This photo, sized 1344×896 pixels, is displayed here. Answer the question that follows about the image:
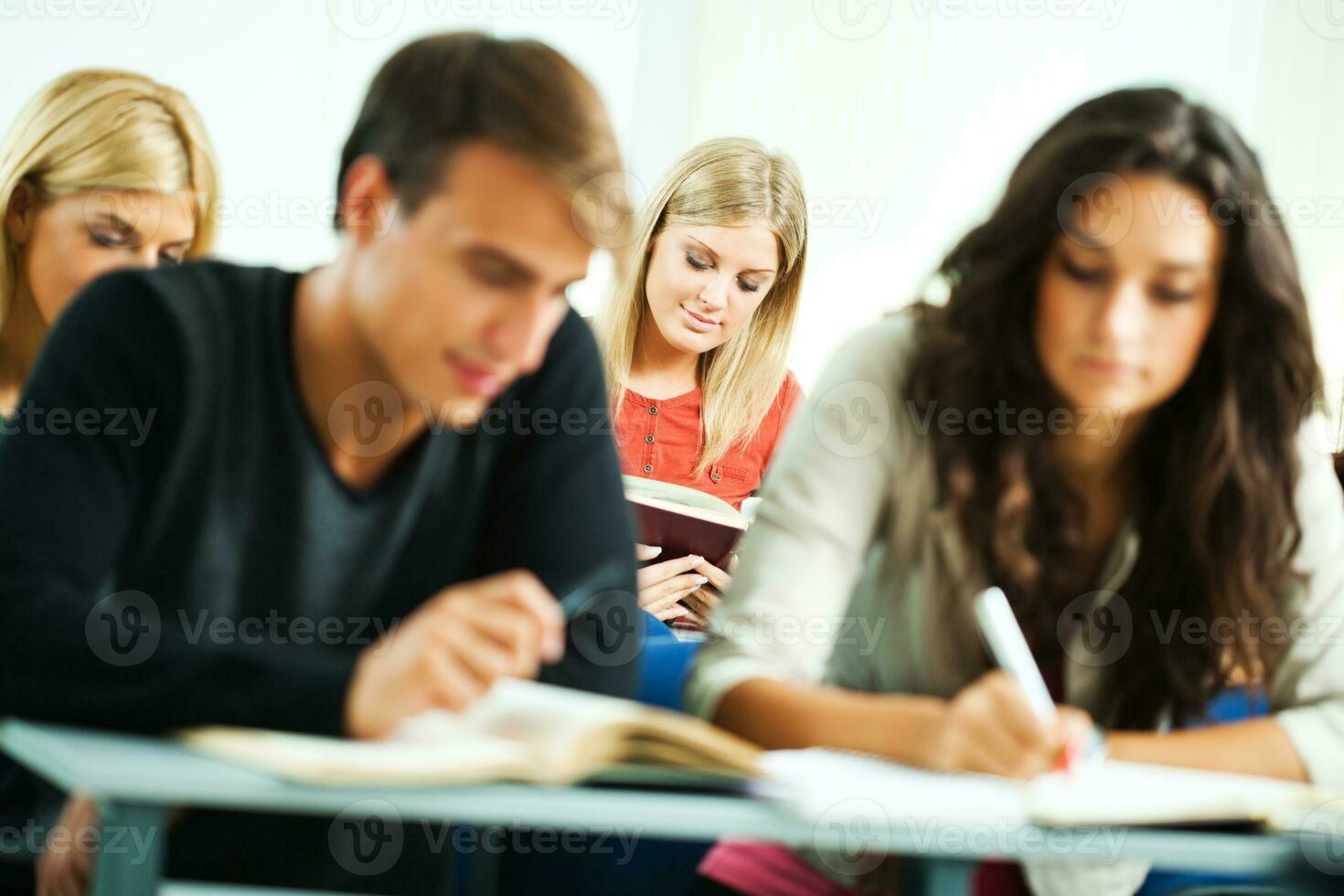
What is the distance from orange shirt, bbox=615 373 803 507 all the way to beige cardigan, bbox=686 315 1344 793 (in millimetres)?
1512

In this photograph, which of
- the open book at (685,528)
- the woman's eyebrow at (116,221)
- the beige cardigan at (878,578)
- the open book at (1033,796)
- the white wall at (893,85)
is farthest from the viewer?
the white wall at (893,85)

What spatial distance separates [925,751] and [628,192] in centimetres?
48

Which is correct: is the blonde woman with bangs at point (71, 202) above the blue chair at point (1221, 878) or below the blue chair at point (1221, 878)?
above

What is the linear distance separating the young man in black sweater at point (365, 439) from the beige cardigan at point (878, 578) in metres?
0.12

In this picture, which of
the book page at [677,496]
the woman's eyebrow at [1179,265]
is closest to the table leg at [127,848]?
the woman's eyebrow at [1179,265]

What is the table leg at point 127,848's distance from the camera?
0.73 meters

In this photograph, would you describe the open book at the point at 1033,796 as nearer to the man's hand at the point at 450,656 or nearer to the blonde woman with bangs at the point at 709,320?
the man's hand at the point at 450,656

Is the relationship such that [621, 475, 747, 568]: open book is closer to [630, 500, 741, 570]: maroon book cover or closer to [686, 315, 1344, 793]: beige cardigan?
[630, 500, 741, 570]: maroon book cover

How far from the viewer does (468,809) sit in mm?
763

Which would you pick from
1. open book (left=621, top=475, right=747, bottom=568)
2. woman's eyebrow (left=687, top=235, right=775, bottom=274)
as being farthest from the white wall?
open book (left=621, top=475, right=747, bottom=568)

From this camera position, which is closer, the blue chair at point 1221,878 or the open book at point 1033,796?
the open book at point 1033,796

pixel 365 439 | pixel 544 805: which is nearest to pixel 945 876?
pixel 544 805

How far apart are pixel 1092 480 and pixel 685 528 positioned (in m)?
0.84

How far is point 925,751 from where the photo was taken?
1.00m
